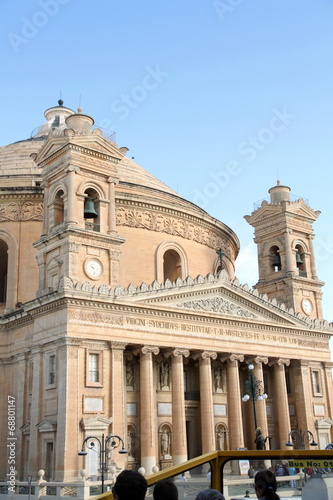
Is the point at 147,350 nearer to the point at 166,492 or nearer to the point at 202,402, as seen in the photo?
the point at 202,402

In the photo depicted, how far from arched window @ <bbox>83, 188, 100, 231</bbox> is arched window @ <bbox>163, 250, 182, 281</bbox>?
Answer: 8572 mm

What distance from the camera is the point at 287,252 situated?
134 feet

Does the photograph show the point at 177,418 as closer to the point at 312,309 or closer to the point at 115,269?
the point at 115,269

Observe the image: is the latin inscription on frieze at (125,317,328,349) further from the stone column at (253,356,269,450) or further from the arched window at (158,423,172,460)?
the arched window at (158,423,172,460)

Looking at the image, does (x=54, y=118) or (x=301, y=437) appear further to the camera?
(x=54, y=118)

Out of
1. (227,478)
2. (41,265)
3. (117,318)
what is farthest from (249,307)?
(227,478)

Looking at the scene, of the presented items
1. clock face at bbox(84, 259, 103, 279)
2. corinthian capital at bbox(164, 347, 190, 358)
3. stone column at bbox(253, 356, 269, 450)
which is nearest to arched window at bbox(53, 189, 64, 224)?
clock face at bbox(84, 259, 103, 279)

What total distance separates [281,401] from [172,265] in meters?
11.0

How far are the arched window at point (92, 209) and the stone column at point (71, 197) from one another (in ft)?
2.46

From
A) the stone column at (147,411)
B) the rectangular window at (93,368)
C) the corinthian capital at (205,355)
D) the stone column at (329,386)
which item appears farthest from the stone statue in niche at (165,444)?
the stone column at (329,386)

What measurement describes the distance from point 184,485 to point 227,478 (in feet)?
2.03

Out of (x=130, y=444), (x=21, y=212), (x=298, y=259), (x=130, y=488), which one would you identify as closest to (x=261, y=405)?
(x=130, y=444)

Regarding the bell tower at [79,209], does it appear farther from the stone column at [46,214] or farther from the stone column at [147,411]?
the stone column at [147,411]

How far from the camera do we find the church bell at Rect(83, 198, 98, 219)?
30016 mm
